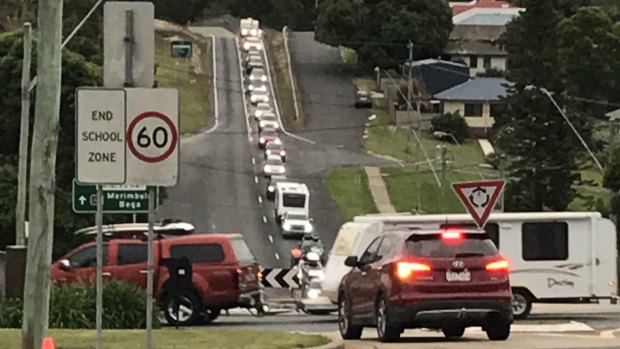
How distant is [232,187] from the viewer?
262 ft

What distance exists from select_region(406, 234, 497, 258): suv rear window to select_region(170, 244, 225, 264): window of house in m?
9.30

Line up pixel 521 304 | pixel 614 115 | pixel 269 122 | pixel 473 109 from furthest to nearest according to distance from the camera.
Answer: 1. pixel 473 109
2. pixel 269 122
3. pixel 614 115
4. pixel 521 304

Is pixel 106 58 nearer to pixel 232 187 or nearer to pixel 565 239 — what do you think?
pixel 565 239

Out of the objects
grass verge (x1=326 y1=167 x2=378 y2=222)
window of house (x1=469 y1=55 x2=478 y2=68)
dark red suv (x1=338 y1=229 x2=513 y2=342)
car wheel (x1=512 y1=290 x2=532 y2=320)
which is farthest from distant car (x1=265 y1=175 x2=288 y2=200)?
dark red suv (x1=338 y1=229 x2=513 y2=342)

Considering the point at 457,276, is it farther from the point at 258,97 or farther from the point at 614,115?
the point at 258,97

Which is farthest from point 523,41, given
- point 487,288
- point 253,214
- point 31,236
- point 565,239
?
point 31,236

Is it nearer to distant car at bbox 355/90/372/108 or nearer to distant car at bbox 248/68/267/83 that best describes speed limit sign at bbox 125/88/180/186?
distant car at bbox 355/90/372/108

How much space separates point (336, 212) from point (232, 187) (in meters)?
6.54

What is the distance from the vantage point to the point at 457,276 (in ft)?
67.2

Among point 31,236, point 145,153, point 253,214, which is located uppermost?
point 145,153

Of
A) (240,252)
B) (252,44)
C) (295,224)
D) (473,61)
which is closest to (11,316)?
(240,252)

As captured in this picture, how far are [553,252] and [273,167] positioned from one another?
2051 inches

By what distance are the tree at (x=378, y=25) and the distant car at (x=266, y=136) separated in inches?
869

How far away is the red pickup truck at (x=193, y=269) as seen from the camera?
28.6 m
